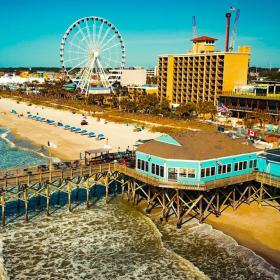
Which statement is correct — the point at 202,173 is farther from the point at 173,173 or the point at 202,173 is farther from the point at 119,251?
the point at 119,251

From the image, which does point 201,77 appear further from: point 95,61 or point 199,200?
point 199,200

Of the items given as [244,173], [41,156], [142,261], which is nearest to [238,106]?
[41,156]

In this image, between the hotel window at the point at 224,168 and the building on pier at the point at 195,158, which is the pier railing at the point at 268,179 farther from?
the hotel window at the point at 224,168

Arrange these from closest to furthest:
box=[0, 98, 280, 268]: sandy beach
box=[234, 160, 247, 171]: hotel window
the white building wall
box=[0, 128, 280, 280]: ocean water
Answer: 1. box=[0, 128, 280, 280]: ocean water
2. box=[0, 98, 280, 268]: sandy beach
3. box=[234, 160, 247, 171]: hotel window
4. the white building wall

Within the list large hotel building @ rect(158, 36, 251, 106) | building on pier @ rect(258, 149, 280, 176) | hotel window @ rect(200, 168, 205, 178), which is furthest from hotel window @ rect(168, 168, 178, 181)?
large hotel building @ rect(158, 36, 251, 106)

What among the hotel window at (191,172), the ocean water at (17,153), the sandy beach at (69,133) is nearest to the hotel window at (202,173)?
the hotel window at (191,172)

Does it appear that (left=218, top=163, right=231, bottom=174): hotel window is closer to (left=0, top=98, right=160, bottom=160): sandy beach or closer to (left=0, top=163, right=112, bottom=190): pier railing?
(left=0, top=163, right=112, bottom=190): pier railing
